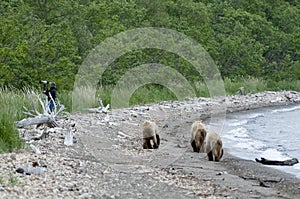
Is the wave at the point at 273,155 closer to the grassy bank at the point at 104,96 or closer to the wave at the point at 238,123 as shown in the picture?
the wave at the point at 238,123

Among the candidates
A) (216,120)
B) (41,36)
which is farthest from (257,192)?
(41,36)

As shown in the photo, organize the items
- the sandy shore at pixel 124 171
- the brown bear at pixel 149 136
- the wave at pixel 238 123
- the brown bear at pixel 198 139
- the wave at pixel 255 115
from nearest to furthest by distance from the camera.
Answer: the sandy shore at pixel 124 171 → the brown bear at pixel 149 136 → the brown bear at pixel 198 139 → the wave at pixel 238 123 → the wave at pixel 255 115

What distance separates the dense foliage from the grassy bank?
195cm

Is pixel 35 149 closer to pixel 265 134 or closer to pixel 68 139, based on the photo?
pixel 68 139

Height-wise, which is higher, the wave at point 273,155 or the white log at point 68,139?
the white log at point 68,139

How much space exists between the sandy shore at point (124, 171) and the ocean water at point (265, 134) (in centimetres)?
99

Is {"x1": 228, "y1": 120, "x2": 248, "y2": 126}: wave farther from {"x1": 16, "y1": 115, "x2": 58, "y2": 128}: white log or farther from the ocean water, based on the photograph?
{"x1": 16, "y1": 115, "x2": 58, "y2": 128}: white log

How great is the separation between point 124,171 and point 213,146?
3.41 m

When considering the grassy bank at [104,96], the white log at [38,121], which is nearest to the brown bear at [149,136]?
the white log at [38,121]

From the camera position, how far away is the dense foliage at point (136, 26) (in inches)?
953

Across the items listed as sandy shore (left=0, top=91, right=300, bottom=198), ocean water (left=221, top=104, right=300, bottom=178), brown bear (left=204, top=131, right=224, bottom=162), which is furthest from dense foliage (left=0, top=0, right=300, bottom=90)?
brown bear (left=204, top=131, right=224, bottom=162)

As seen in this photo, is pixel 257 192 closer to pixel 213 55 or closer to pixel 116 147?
pixel 116 147

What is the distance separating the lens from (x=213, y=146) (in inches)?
502

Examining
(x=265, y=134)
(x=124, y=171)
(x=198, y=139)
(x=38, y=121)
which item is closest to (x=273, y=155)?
(x=198, y=139)
